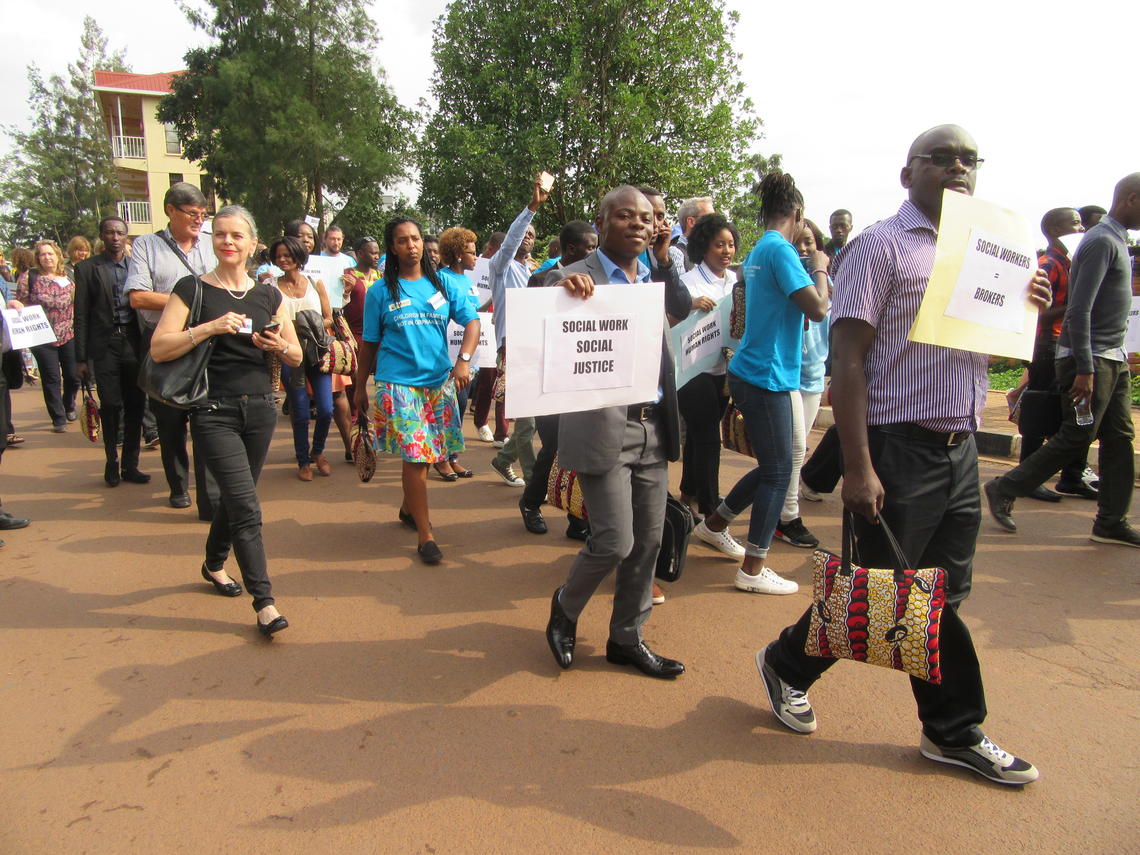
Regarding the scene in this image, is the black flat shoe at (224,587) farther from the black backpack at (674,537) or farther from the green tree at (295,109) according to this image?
the green tree at (295,109)

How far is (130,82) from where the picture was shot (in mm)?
41562

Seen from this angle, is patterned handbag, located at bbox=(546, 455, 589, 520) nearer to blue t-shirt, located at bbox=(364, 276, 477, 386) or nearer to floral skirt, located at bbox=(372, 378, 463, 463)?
floral skirt, located at bbox=(372, 378, 463, 463)

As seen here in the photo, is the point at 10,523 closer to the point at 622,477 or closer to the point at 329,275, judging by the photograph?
the point at 329,275

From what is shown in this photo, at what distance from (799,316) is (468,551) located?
2.39 metres

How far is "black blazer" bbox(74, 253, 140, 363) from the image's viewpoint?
625 centimetres

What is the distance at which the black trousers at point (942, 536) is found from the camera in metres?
2.45

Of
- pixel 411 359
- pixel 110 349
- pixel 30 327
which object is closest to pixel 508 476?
pixel 411 359

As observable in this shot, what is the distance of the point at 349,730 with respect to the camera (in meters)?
2.83

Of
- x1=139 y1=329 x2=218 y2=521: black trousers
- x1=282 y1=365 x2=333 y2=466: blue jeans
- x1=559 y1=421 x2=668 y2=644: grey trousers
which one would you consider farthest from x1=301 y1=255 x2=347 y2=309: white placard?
x1=559 y1=421 x2=668 y2=644: grey trousers

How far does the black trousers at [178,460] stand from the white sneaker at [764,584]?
2927 mm

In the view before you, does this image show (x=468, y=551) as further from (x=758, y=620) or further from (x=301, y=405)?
(x=301, y=405)

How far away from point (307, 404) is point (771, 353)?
14.1 feet

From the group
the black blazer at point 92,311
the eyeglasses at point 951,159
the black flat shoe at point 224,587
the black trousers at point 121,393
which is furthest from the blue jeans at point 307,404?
the eyeglasses at point 951,159

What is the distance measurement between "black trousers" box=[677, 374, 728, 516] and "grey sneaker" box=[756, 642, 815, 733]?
6.92 ft
